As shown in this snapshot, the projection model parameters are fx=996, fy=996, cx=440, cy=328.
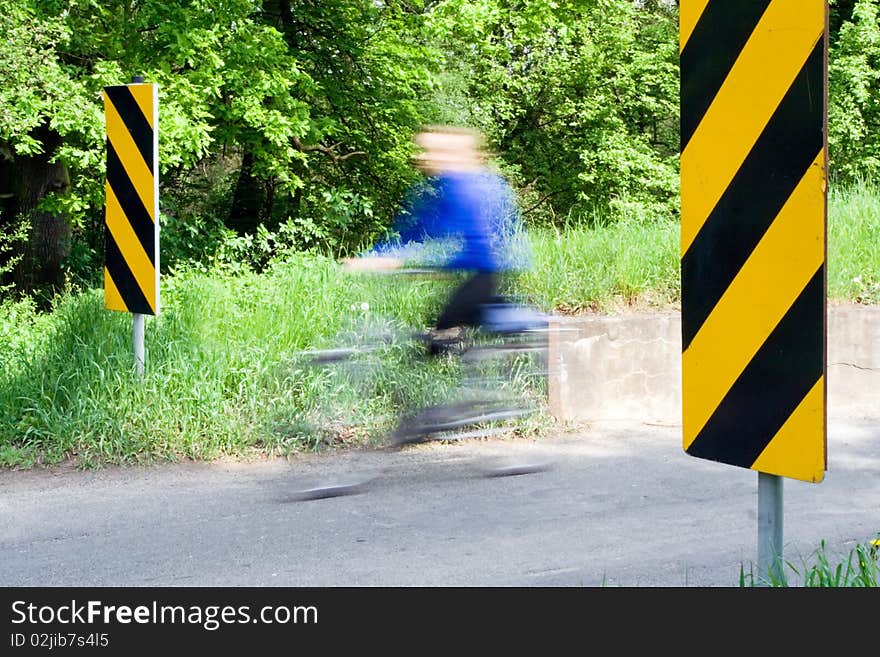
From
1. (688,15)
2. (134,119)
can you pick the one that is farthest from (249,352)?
(688,15)

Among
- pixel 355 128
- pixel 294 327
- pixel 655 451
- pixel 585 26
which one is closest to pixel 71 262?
pixel 355 128

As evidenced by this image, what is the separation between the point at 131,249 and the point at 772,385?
542 cm

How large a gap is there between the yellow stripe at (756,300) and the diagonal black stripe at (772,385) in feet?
0.07

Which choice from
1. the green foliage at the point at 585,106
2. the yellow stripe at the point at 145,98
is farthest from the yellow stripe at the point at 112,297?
the green foliage at the point at 585,106

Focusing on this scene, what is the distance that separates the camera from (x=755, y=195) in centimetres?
238

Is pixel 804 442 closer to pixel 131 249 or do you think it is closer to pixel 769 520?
pixel 769 520

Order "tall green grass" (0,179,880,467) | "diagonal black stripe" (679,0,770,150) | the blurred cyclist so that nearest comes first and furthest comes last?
"diagonal black stripe" (679,0,770,150) → the blurred cyclist → "tall green grass" (0,179,880,467)

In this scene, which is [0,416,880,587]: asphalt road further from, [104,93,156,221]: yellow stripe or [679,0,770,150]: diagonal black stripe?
[679,0,770,150]: diagonal black stripe

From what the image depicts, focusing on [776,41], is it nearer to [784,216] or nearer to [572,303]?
[784,216]

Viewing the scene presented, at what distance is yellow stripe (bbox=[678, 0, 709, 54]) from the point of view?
2504mm

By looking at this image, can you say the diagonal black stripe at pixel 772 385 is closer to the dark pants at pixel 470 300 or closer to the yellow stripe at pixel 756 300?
the yellow stripe at pixel 756 300

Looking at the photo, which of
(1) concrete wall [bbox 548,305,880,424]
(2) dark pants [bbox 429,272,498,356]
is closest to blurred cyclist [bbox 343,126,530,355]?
(2) dark pants [bbox 429,272,498,356]

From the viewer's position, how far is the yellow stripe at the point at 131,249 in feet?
22.2

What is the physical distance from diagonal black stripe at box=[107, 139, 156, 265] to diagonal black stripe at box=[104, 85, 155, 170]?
244 mm
